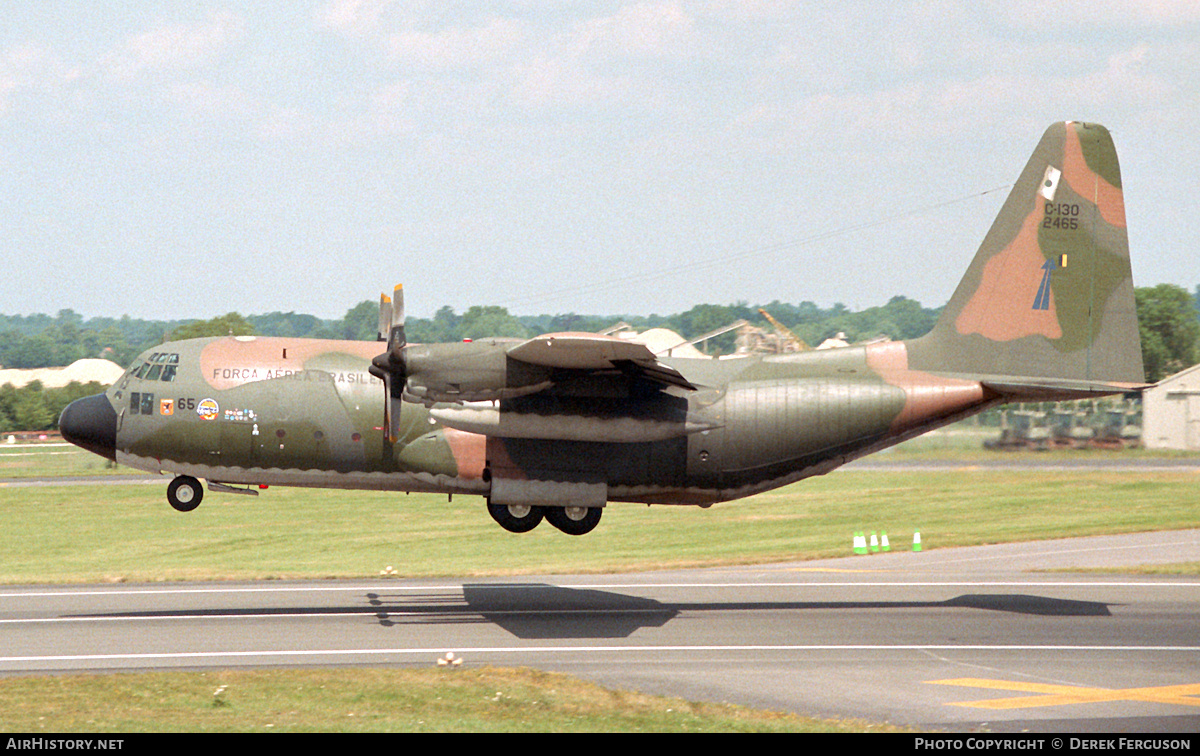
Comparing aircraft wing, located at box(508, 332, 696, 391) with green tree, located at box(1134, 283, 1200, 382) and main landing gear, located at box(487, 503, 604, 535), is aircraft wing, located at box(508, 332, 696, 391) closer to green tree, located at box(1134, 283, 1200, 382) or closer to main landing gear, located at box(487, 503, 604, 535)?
main landing gear, located at box(487, 503, 604, 535)

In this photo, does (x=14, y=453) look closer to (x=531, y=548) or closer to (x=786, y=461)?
(x=531, y=548)

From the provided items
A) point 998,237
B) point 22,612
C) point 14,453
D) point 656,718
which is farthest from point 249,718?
point 14,453

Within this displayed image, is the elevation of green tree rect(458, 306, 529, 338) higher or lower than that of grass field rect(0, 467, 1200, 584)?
higher

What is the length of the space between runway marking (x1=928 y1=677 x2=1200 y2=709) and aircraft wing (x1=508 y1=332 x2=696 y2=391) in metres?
7.62

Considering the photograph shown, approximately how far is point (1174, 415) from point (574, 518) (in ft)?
183

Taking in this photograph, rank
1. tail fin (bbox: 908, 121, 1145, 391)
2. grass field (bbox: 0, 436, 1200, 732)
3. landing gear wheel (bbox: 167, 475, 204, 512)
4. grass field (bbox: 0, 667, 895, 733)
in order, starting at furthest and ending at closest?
tail fin (bbox: 908, 121, 1145, 391)
landing gear wheel (bbox: 167, 475, 204, 512)
grass field (bbox: 0, 436, 1200, 732)
grass field (bbox: 0, 667, 895, 733)

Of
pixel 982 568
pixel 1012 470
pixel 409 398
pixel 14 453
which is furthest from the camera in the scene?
pixel 14 453

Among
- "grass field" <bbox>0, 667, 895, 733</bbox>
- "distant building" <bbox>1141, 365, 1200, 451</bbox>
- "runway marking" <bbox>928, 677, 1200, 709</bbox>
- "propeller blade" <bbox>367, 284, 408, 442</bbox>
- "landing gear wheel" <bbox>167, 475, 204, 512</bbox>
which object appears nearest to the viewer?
"grass field" <bbox>0, 667, 895, 733</bbox>

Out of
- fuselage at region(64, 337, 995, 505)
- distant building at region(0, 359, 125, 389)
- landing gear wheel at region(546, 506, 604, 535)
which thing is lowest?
landing gear wheel at region(546, 506, 604, 535)

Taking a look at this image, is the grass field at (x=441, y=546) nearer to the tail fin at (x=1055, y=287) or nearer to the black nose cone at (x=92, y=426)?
the black nose cone at (x=92, y=426)

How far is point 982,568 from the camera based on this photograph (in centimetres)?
3262

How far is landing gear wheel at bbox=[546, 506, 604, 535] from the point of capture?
25078 millimetres

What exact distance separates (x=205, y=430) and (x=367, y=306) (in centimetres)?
17610

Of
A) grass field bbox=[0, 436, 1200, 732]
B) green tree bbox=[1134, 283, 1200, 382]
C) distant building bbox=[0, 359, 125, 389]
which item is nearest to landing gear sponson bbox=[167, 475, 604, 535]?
grass field bbox=[0, 436, 1200, 732]
